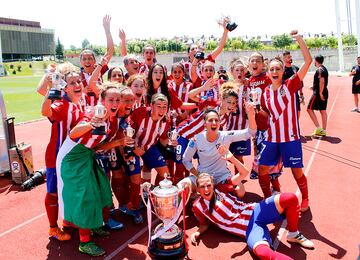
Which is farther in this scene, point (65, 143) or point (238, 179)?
point (238, 179)

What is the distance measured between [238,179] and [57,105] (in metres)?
2.29

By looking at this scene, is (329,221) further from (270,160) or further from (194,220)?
(194,220)

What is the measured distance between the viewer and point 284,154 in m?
4.78

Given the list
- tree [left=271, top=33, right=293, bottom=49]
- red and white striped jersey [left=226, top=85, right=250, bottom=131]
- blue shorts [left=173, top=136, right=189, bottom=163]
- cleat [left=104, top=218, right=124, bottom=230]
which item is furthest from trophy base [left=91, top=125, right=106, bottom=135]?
tree [left=271, top=33, right=293, bottom=49]

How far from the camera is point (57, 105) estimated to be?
3.94m

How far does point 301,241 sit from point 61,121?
9.59 ft

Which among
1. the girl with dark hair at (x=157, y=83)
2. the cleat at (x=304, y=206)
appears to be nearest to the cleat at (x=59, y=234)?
the girl with dark hair at (x=157, y=83)

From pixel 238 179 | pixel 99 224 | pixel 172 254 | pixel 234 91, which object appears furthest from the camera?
pixel 234 91

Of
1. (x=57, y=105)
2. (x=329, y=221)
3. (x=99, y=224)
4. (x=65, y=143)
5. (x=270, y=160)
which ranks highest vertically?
(x=57, y=105)

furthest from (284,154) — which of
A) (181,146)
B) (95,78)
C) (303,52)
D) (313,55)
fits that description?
(313,55)

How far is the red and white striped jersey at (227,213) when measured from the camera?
4.16 metres

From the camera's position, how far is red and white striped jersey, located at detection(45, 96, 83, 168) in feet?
12.9

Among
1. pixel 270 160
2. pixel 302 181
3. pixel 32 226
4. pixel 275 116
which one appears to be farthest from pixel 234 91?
pixel 32 226

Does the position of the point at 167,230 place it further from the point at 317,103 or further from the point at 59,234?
the point at 317,103
